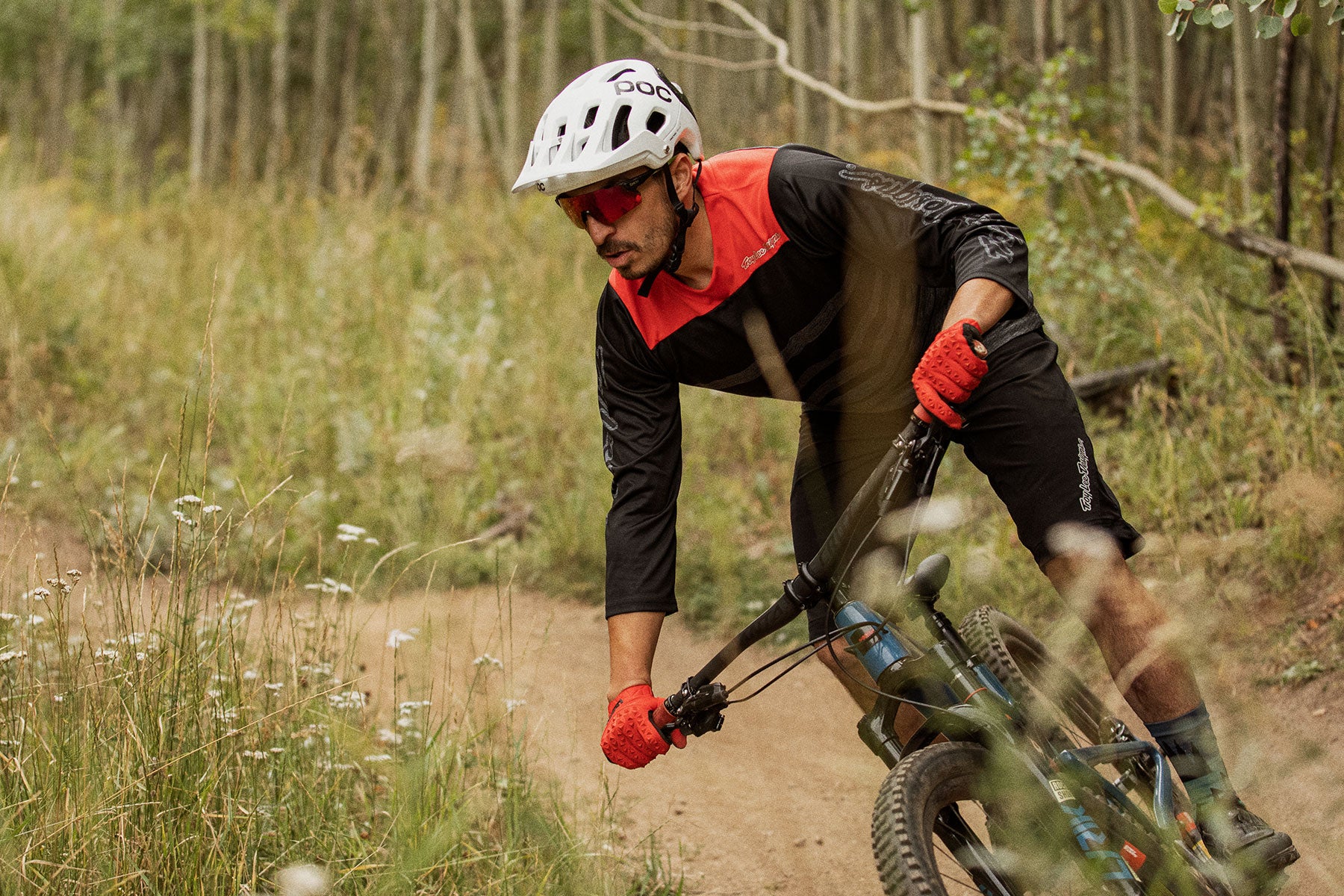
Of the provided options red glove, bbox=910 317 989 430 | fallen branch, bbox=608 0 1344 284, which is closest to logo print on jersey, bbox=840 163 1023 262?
red glove, bbox=910 317 989 430

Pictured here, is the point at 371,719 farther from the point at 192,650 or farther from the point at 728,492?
the point at 728,492

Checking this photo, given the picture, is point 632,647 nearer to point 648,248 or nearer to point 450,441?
point 648,248

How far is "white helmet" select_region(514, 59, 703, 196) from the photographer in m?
2.67

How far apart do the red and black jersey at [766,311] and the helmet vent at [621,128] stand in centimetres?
35

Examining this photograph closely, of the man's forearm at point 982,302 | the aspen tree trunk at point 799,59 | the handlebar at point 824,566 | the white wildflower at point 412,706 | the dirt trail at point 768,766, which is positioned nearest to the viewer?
the handlebar at point 824,566

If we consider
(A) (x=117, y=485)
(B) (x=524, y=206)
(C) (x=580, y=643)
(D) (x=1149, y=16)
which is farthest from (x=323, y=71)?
(C) (x=580, y=643)

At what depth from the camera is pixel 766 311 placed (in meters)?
2.97

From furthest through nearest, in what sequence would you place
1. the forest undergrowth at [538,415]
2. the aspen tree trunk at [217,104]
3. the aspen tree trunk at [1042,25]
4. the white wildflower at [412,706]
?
the aspen tree trunk at [217,104]
the aspen tree trunk at [1042,25]
the forest undergrowth at [538,415]
the white wildflower at [412,706]

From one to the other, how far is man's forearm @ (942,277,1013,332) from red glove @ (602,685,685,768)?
105 centimetres

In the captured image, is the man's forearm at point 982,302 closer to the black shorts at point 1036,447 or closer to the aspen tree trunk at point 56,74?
the black shorts at point 1036,447

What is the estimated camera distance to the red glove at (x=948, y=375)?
7.55 ft

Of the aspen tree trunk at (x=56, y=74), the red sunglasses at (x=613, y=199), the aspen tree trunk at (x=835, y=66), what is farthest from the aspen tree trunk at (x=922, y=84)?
the aspen tree trunk at (x=56, y=74)

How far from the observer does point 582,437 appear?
6.93 metres

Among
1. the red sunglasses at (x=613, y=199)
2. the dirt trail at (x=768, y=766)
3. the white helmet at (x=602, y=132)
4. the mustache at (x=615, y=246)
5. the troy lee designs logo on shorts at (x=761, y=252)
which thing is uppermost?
the white helmet at (x=602, y=132)
